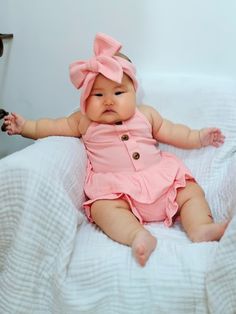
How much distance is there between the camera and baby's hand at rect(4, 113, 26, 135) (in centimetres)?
128

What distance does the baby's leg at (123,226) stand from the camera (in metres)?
0.90

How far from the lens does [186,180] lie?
1204 millimetres

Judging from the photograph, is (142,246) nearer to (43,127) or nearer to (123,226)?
(123,226)

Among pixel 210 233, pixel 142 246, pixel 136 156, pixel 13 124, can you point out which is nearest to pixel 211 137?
pixel 136 156

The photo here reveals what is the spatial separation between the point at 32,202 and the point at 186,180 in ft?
1.63

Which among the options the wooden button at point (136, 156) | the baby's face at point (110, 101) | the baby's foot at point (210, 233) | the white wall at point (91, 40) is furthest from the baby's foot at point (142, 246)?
the white wall at point (91, 40)

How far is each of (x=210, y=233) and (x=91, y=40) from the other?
2.88ft

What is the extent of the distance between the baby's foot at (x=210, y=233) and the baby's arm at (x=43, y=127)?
21.0 inches

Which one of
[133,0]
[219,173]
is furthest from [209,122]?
[133,0]

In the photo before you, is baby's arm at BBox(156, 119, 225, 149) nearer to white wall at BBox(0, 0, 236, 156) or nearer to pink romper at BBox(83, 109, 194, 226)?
pink romper at BBox(83, 109, 194, 226)

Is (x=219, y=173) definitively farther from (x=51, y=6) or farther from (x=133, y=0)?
(x=51, y=6)

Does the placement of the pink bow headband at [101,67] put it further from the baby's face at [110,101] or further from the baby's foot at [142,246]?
the baby's foot at [142,246]

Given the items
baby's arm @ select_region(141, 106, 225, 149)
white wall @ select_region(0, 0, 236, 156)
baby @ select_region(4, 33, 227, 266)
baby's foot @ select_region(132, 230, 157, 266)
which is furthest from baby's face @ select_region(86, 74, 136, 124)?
baby's foot @ select_region(132, 230, 157, 266)

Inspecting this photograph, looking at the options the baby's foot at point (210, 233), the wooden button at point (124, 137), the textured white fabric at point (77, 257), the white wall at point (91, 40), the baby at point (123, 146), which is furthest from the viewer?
the white wall at point (91, 40)
